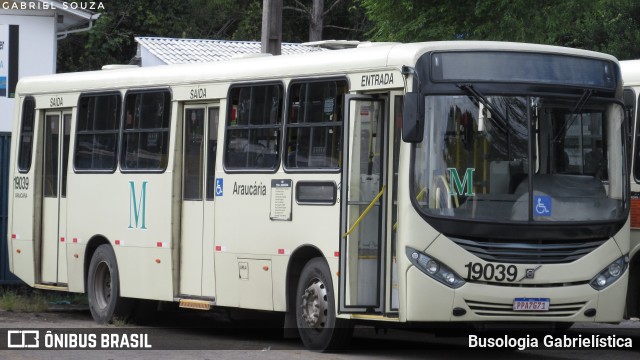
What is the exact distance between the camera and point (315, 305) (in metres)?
13.9

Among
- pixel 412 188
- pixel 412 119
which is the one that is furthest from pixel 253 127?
pixel 412 119

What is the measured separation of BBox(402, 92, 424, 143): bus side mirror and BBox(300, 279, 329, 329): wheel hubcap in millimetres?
2069

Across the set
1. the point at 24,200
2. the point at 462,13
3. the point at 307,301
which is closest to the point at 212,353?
the point at 307,301

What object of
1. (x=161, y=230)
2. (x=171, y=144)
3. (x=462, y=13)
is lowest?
(x=161, y=230)

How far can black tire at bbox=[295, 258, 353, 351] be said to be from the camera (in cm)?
1359

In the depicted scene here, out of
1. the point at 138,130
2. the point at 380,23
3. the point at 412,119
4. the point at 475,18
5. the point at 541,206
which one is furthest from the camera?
the point at 380,23

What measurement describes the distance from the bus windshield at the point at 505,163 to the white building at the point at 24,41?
707 inches

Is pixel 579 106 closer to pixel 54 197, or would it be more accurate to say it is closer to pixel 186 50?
pixel 54 197

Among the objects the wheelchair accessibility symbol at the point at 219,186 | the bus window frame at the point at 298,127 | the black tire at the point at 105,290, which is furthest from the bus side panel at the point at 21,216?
the bus window frame at the point at 298,127

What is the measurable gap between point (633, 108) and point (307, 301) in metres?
4.07

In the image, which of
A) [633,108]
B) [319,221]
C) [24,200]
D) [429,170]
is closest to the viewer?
[429,170]

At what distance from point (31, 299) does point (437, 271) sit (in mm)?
8868

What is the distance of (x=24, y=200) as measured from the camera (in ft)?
63.5

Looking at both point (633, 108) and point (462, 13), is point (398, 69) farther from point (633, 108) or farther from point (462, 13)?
point (462, 13)
